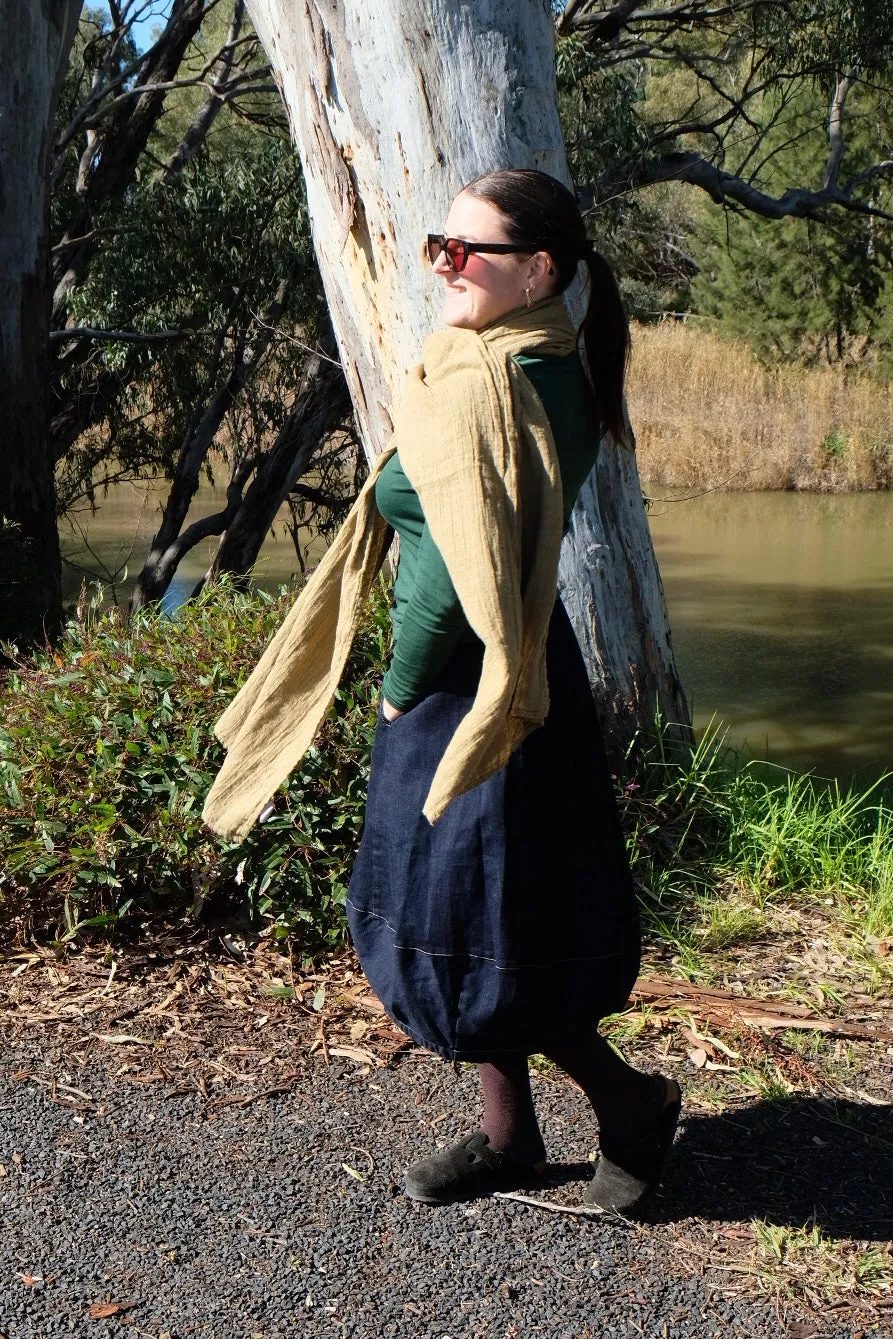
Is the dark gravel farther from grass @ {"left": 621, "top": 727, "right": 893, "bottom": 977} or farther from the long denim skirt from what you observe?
grass @ {"left": 621, "top": 727, "right": 893, "bottom": 977}

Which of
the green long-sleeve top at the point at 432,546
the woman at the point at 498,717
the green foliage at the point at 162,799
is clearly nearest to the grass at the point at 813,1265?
the woman at the point at 498,717

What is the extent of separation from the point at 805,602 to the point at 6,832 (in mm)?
10433

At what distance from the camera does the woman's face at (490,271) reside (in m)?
2.36

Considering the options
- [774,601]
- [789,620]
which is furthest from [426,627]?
[774,601]

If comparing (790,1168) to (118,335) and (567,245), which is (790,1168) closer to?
(567,245)

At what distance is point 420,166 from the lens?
13.1 feet

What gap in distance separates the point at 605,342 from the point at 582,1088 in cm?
141

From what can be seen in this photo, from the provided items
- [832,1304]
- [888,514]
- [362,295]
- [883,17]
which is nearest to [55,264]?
[883,17]

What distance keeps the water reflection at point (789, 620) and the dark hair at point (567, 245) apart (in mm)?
4046

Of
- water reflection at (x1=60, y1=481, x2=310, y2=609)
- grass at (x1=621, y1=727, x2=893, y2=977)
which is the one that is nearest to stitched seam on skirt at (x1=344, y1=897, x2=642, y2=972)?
grass at (x1=621, y1=727, x2=893, y2=977)

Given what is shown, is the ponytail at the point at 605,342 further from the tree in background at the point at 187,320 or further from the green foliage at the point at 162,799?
the tree in background at the point at 187,320

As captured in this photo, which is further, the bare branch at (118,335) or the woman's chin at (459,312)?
the bare branch at (118,335)

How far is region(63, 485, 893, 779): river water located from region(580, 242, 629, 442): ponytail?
3.80 m

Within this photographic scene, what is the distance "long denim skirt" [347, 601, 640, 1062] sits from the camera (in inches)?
94.9
